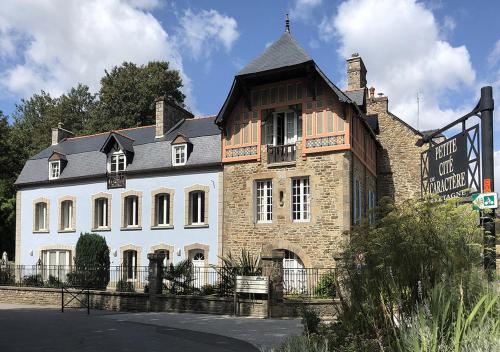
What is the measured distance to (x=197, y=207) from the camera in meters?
23.1

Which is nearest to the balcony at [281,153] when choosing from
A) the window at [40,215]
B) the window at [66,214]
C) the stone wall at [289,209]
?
the stone wall at [289,209]

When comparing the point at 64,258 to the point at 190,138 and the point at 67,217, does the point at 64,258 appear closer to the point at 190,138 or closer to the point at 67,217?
the point at 67,217

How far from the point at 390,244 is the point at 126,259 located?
19760 mm

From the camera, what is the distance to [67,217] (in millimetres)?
27031

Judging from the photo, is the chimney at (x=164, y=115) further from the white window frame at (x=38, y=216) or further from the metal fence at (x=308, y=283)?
the metal fence at (x=308, y=283)

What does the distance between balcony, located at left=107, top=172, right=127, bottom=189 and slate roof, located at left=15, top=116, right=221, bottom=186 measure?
431 millimetres

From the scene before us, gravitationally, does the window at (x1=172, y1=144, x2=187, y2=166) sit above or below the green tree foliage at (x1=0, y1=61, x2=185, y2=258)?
below

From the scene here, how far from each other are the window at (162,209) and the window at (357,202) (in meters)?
8.58

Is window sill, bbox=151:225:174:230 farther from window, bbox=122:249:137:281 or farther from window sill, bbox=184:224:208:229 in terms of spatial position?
window, bbox=122:249:137:281

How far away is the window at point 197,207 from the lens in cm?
2278

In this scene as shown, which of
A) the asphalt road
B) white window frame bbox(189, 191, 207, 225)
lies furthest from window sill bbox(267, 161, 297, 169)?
the asphalt road

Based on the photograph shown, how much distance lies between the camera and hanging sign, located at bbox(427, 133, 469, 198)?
6.58 metres

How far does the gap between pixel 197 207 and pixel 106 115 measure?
19.4m

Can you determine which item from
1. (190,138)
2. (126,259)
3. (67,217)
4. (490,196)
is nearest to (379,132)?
(190,138)
